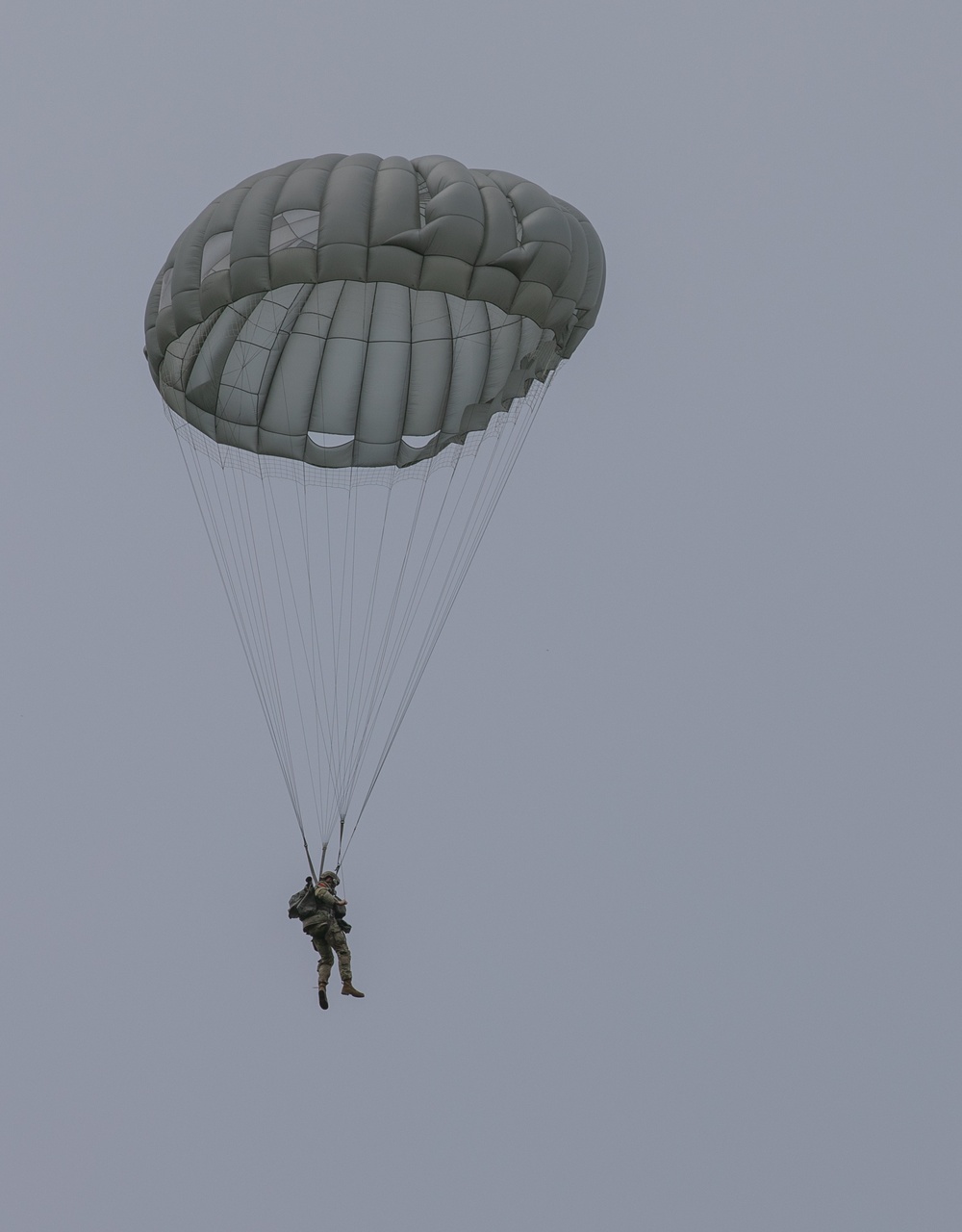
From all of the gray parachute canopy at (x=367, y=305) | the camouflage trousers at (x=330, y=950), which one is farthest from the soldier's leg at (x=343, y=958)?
the gray parachute canopy at (x=367, y=305)

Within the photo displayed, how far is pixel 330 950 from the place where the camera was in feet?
61.4

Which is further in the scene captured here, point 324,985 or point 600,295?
point 600,295

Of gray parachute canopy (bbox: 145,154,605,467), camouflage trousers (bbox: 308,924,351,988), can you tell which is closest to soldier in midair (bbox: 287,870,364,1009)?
camouflage trousers (bbox: 308,924,351,988)

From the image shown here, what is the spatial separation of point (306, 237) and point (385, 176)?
0.95 meters

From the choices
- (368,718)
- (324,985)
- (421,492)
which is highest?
(421,492)

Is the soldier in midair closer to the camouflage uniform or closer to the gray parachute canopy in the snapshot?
the camouflage uniform

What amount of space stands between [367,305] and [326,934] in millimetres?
6126

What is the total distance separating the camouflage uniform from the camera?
1862cm

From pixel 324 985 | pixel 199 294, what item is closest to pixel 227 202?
pixel 199 294

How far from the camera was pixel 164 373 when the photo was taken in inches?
792

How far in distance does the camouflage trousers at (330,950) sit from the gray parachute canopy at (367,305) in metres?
4.89

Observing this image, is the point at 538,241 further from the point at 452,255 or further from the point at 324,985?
the point at 324,985

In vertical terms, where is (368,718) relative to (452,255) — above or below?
below

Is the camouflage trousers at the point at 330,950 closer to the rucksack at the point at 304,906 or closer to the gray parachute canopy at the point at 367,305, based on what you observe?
the rucksack at the point at 304,906
